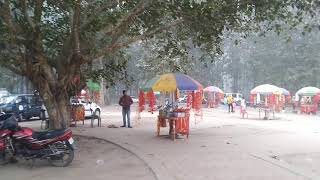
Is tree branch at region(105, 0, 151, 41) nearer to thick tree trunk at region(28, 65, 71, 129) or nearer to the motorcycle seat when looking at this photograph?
thick tree trunk at region(28, 65, 71, 129)

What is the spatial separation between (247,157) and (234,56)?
199 feet

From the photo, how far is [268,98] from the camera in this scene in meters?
45.1

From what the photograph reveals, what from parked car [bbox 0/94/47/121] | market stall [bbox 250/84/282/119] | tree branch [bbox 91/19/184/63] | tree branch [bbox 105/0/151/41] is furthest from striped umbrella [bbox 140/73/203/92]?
market stall [bbox 250/84/282/119]

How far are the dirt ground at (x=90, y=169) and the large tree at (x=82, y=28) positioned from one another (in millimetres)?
2707

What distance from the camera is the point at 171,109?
18359 millimetres

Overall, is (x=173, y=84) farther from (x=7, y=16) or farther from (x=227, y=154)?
(x=7, y=16)

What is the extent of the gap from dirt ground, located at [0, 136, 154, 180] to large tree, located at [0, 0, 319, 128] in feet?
8.88

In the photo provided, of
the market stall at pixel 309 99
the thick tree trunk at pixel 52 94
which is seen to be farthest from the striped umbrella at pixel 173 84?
the market stall at pixel 309 99

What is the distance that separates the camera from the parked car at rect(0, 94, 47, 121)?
28.9 meters

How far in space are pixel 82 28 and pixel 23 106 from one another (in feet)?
51.4

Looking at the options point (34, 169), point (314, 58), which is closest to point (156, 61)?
point (314, 58)

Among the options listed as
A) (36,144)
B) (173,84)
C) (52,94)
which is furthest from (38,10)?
(36,144)

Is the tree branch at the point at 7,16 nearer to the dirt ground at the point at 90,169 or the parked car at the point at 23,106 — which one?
the dirt ground at the point at 90,169

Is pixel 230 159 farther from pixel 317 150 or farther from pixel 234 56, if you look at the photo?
pixel 234 56
